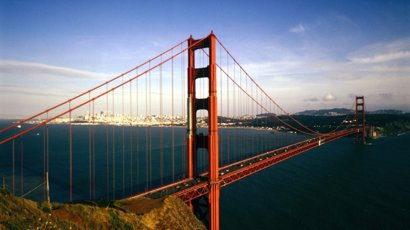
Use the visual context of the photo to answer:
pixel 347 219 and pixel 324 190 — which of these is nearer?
pixel 347 219

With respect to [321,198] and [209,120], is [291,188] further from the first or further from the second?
[209,120]

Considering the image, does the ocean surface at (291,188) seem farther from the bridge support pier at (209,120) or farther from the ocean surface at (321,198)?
the bridge support pier at (209,120)

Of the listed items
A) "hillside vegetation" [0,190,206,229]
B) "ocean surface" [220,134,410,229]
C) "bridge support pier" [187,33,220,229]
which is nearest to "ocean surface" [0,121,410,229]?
"ocean surface" [220,134,410,229]

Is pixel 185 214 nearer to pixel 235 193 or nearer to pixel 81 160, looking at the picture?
pixel 235 193

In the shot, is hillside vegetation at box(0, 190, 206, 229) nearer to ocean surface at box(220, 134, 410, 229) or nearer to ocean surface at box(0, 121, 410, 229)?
ocean surface at box(0, 121, 410, 229)

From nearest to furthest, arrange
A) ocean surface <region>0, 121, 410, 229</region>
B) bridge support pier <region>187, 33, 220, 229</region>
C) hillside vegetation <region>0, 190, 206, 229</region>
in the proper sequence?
1. hillside vegetation <region>0, 190, 206, 229</region>
2. bridge support pier <region>187, 33, 220, 229</region>
3. ocean surface <region>0, 121, 410, 229</region>

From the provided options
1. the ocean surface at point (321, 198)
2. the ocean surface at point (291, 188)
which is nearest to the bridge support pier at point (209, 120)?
the ocean surface at point (291, 188)

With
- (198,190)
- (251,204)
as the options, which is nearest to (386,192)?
(251,204)

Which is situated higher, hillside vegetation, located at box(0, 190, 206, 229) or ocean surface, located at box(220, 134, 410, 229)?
hillside vegetation, located at box(0, 190, 206, 229)
